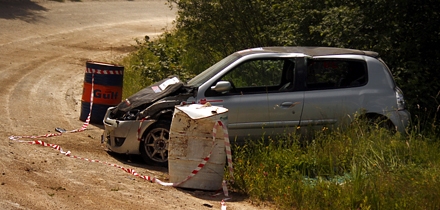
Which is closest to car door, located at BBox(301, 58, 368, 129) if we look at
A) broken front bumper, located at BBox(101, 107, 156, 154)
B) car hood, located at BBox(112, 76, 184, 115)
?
car hood, located at BBox(112, 76, 184, 115)

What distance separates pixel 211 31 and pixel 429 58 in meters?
5.22

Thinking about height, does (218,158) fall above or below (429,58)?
below

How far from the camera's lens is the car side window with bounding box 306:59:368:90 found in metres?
9.73

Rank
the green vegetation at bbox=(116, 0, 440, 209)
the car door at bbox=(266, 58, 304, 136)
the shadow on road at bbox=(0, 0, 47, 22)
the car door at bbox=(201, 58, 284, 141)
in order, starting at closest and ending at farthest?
the green vegetation at bbox=(116, 0, 440, 209), the car door at bbox=(201, 58, 284, 141), the car door at bbox=(266, 58, 304, 136), the shadow on road at bbox=(0, 0, 47, 22)

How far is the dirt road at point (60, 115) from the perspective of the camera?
742cm

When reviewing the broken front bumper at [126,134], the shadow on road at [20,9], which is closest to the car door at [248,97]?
the broken front bumper at [126,134]

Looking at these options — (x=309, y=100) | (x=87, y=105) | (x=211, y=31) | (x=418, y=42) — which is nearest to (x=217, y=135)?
(x=309, y=100)

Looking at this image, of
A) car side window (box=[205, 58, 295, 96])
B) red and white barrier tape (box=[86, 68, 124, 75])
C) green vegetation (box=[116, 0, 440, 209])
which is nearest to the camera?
green vegetation (box=[116, 0, 440, 209])

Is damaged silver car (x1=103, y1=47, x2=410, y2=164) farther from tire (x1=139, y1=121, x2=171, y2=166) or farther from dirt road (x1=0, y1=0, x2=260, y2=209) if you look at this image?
Answer: dirt road (x1=0, y1=0, x2=260, y2=209)

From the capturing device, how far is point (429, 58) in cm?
1219

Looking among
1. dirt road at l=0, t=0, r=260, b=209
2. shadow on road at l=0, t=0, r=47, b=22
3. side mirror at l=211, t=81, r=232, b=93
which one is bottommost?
dirt road at l=0, t=0, r=260, b=209

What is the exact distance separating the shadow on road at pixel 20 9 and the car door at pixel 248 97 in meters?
15.5

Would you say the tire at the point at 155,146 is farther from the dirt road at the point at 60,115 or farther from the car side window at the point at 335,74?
the car side window at the point at 335,74

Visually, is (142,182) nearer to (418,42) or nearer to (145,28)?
(418,42)
